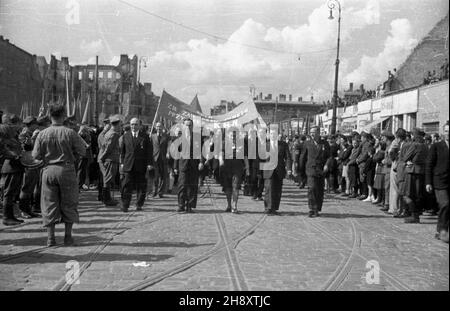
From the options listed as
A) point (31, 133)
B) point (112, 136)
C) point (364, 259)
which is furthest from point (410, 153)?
point (31, 133)

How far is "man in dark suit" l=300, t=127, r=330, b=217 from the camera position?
1163 centimetres

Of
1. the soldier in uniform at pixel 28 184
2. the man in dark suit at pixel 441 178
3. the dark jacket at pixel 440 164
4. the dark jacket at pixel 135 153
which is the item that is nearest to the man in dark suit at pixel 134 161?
the dark jacket at pixel 135 153

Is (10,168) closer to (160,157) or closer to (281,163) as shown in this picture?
(281,163)

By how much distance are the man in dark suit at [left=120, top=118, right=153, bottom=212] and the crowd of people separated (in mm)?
23

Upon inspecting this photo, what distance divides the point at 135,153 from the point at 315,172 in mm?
4137

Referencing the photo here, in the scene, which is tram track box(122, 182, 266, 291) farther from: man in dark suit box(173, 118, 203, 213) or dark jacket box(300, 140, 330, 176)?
dark jacket box(300, 140, 330, 176)

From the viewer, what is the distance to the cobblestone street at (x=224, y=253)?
574 centimetres

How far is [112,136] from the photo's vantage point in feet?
39.0

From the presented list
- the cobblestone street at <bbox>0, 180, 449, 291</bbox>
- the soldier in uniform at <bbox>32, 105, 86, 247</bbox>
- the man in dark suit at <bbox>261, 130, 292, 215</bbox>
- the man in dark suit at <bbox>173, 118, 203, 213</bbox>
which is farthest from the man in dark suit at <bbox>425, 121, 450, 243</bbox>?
the man in dark suit at <bbox>173, 118, 203, 213</bbox>

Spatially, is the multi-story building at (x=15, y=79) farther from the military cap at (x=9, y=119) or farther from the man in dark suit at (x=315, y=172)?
the man in dark suit at (x=315, y=172)

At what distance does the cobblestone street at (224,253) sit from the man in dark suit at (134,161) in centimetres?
52

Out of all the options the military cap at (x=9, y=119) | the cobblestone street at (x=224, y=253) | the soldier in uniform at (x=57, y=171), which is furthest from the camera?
the military cap at (x=9, y=119)

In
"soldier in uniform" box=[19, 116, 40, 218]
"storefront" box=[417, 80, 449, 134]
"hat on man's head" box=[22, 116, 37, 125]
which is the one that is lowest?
"soldier in uniform" box=[19, 116, 40, 218]
